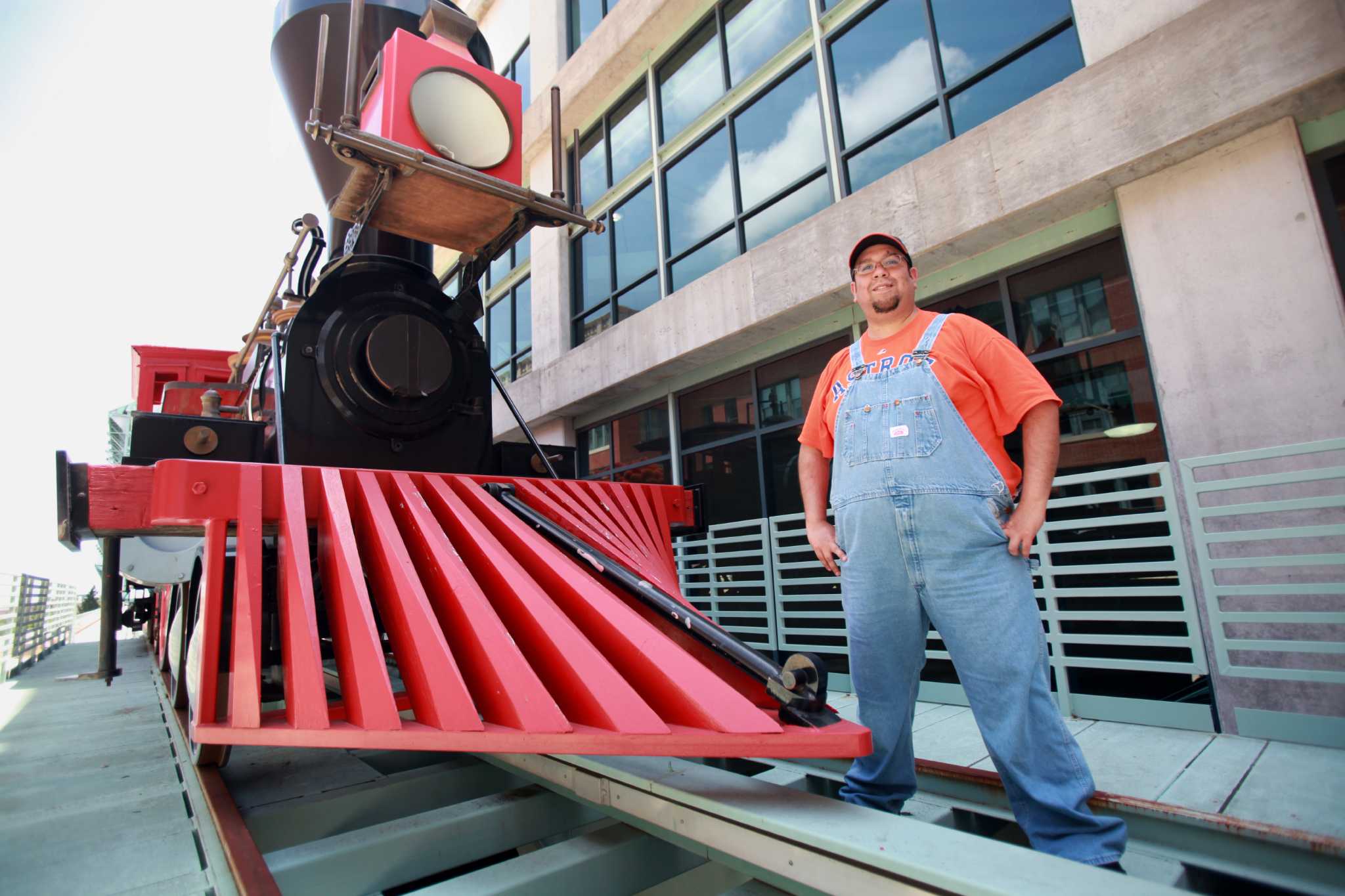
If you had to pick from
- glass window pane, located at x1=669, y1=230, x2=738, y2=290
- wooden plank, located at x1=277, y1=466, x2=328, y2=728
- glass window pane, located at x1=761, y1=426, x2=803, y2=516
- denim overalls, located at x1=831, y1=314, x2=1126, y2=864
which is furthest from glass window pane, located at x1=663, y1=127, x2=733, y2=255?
wooden plank, located at x1=277, y1=466, x2=328, y2=728

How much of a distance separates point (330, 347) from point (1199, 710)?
4.02 metres

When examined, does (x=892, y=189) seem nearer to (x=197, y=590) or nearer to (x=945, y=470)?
(x=945, y=470)

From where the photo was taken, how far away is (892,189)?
449 centimetres

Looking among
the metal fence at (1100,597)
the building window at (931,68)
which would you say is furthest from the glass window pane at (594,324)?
the metal fence at (1100,597)

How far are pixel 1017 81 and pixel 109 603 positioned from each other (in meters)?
5.63

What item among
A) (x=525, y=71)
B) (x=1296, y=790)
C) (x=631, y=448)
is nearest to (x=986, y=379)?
(x=1296, y=790)

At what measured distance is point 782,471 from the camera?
5.65 meters

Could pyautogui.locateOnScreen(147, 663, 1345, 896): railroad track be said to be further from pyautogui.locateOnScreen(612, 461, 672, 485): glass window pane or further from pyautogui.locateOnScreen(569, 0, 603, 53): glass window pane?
pyautogui.locateOnScreen(569, 0, 603, 53): glass window pane

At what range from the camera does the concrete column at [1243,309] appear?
284 centimetres

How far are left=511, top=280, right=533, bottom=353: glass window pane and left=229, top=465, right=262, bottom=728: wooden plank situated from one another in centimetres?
772

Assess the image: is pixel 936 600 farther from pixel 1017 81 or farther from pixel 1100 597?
pixel 1017 81

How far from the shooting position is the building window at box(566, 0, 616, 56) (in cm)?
845

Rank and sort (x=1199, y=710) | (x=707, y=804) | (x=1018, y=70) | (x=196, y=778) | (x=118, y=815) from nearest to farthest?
1. (x=707, y=804)
2. (x=118, y=815)
3. (x=196, y=778)
4. (x=1199, y=710)
5. (x=1018, y=70)

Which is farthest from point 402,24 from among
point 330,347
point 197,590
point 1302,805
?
point 1302,805
